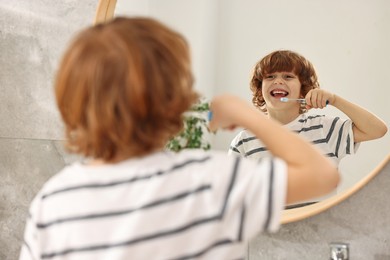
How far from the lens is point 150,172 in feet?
1.91

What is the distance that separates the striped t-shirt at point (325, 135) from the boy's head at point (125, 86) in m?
0.48

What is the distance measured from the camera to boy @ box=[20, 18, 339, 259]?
0.56m

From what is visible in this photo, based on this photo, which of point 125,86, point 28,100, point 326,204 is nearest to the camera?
point 125,86

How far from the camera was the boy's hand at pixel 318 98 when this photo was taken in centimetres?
102

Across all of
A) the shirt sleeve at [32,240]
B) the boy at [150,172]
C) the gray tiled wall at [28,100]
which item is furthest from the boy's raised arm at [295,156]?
the gray tiled wall at [28,100]

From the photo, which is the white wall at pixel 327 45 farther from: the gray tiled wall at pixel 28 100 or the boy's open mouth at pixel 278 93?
the gray tiled wall at pixel 28 100

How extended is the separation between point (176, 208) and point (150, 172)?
0.05 metres

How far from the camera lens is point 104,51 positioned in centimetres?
56

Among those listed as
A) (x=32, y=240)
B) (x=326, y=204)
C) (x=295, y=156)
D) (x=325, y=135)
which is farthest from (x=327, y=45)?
(x=32, y=240)

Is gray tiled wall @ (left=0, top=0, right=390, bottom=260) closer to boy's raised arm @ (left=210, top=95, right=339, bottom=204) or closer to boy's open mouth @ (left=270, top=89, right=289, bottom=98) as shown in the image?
boy's open mouth @ (left=270, top=89, right=289, bottom=98)

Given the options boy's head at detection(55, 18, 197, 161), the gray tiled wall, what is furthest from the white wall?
boy's head at detection(55, 18, 197, 161)

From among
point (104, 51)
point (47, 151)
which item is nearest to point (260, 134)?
point (104, 51)

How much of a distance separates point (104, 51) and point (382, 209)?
643 millimetres

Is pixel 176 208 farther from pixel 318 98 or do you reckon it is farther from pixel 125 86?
pixel 318 98
